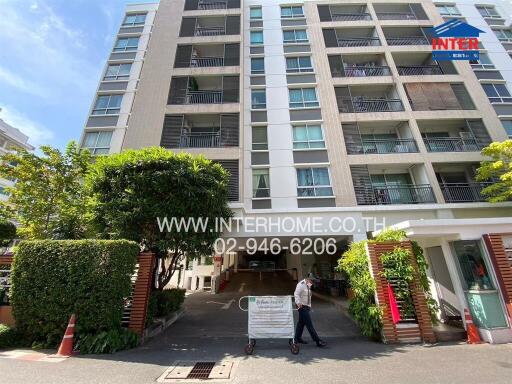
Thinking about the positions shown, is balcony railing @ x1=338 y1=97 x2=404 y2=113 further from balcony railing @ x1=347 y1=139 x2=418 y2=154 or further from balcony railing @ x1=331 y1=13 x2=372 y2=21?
balcony railing @ x1=331 y1=13 x2=372 y2=21

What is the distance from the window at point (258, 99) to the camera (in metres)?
15.5

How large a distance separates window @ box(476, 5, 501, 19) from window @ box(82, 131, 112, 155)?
29566 mm

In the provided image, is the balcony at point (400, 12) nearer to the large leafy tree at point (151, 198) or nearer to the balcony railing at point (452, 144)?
the balcony railing at point (452, 144)

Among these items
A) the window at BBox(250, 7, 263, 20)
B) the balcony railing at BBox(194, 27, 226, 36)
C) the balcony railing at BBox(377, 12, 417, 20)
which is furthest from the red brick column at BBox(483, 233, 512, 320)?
the window at BBox(250, 7, 263, 20)

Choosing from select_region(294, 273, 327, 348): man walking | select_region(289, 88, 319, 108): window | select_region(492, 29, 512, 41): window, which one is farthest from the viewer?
select_region(492, 29, 512, 41): window

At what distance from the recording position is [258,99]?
51.9 feet

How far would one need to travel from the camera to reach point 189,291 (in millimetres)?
18016

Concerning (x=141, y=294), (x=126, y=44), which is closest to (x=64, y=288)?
(x=141, y=294)

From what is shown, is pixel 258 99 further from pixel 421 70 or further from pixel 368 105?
pixel 421 70

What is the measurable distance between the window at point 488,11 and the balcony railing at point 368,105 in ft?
45.1

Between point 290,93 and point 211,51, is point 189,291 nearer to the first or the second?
point 290,93

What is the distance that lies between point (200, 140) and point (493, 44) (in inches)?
856

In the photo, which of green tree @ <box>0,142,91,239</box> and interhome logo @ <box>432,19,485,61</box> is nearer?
green tree @ <box>0,142,91,239</box>

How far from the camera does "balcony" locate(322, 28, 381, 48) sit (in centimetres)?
1733
